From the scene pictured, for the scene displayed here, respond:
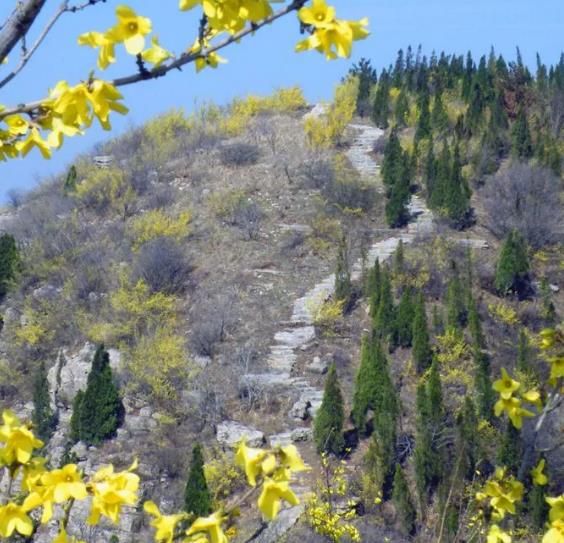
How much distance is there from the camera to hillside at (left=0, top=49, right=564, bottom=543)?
9.80 m

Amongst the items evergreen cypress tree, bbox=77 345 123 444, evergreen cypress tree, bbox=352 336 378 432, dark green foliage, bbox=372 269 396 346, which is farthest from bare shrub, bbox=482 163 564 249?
evergreen cypress tree, bbox=77 345 123 444

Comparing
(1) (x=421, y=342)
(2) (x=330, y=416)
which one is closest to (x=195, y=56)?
(2) (x=330, y=416)

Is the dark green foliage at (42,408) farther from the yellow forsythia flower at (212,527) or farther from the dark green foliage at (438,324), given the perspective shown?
the yellow forsythia flower at (212,527)

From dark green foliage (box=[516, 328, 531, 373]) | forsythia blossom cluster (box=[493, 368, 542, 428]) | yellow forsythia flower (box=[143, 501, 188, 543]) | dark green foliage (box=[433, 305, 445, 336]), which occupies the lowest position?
dark green foliage (box=[433, 305, 445, 336])

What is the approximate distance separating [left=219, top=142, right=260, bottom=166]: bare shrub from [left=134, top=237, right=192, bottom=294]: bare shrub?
4319 millimetres

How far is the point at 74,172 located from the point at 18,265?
3.57 m

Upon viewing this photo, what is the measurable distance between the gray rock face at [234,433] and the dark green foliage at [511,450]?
2.58 metres

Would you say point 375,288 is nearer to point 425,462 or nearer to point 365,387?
point 365,387

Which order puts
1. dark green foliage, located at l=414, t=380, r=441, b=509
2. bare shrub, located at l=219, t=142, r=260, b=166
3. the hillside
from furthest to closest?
1. bare shrub, located at l=219, t=142, r=260, b=166
2. the hillside
3. dark green foliage, located at l=414, t=380, r=441, b=509

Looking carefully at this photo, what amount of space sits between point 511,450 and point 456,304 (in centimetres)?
333

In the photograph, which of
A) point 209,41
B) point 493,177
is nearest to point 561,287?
point 493,177

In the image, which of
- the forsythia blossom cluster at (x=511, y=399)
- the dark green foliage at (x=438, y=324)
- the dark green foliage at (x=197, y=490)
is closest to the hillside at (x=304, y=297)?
the dark green foliage at (x=438, y=324)

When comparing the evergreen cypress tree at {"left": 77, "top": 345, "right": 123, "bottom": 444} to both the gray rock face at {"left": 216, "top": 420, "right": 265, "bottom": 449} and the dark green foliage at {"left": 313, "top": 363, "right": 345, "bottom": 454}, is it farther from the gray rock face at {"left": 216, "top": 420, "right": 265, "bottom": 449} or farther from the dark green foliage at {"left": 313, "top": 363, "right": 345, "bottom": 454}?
the dark green foliage at {"left": 313, "top": 363, "right": 345, "bottom": 454}

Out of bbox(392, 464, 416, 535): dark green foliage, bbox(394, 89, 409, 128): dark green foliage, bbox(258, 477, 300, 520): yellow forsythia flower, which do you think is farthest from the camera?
bbox(394, 89, 409, 128): dark green foliage
